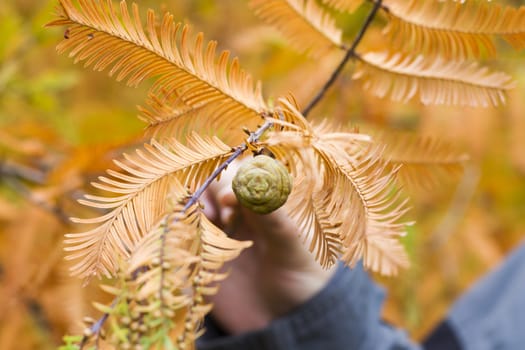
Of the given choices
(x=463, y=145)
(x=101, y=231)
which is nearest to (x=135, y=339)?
(x=101, y=231)

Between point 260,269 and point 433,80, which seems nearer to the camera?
point 433,80

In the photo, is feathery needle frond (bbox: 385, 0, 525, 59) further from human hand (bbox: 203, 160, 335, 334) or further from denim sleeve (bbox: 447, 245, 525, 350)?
denim sleeve (bbox: 447, 245, 525, 350)

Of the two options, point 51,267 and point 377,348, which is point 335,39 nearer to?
point 377,348

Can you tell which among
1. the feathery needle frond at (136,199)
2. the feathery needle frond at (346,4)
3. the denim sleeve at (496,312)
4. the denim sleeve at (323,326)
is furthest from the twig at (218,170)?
the denim sleeve at (496,312)

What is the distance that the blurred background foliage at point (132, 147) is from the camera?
3.86 feet

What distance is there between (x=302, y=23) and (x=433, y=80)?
185 mm

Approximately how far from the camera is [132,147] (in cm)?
134

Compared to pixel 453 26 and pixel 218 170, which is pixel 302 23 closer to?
pixel 453 26

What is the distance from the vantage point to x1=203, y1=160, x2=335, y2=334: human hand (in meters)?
0.74

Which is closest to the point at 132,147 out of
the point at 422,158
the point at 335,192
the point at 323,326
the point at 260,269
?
the point at 260,269

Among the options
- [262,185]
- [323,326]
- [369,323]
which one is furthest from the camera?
[369,323]

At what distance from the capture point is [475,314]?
1.43m

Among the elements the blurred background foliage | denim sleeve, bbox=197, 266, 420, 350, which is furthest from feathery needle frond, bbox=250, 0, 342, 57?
denim sleeve, bbox=197, 266, 420, 350

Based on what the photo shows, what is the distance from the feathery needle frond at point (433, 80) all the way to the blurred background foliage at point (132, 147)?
74 millimetres
